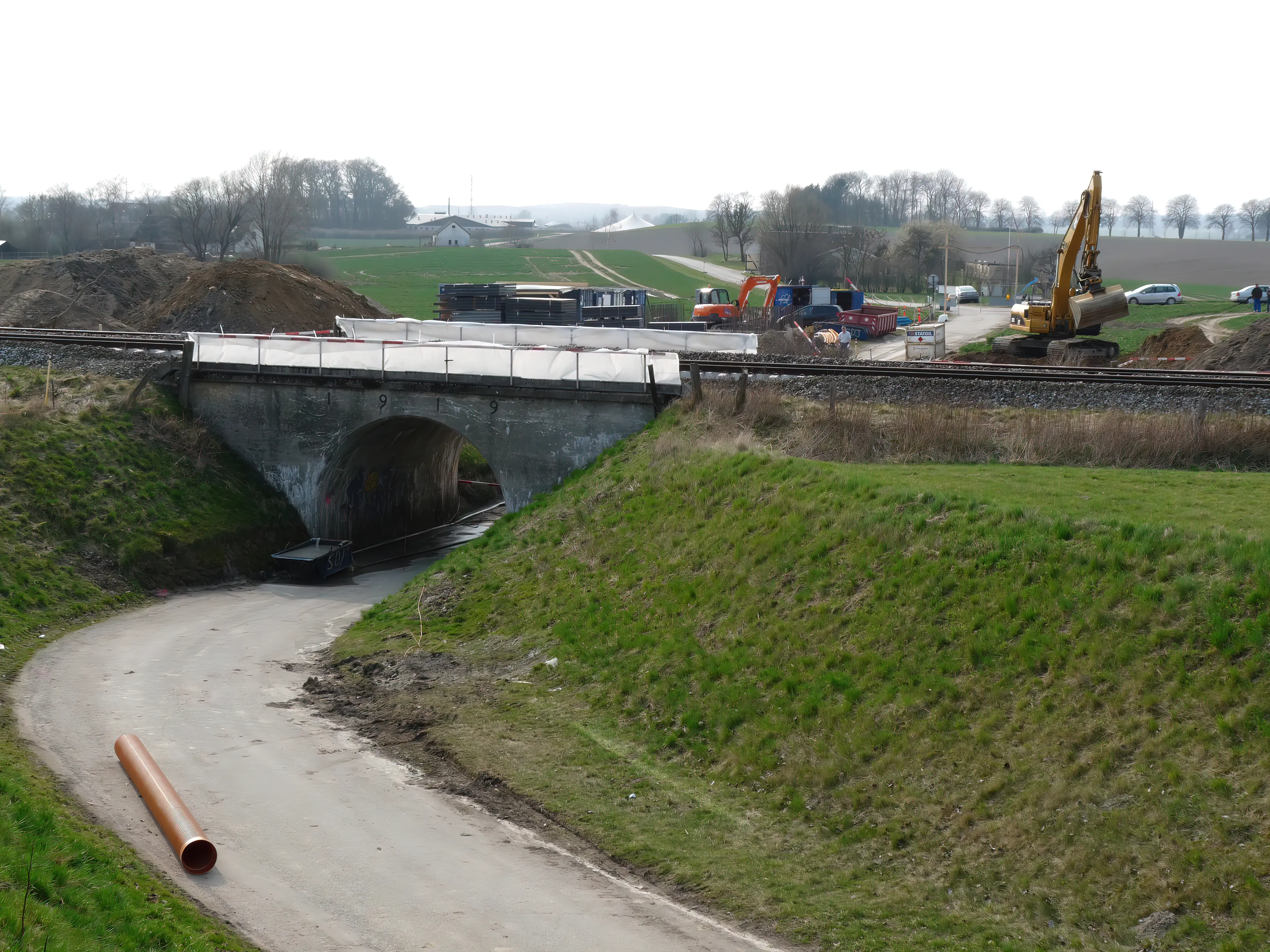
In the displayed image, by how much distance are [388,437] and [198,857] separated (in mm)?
22557

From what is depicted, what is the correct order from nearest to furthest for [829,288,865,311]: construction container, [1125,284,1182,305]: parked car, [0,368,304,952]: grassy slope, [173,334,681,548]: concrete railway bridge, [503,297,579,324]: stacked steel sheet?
[0,368,304,952]: grassy slope, [173,334,681,548]: concrete railway bridge, [503,297,579,324]: stacked steel sheet, [829,288,865,311]: construction container, [1125,284,1182,305]: parked car

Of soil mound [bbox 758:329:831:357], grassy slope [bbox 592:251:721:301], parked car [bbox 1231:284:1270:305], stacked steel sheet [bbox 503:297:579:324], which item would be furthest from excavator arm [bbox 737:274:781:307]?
parked car [bbox 1231:284:1270:305]

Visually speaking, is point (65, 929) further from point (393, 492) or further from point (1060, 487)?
point (393, 492)

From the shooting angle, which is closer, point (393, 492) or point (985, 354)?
point (393, 492)

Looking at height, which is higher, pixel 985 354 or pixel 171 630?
pixel 985 354

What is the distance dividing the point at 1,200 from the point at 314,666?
186 m

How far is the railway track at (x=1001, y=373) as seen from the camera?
26.1 meters

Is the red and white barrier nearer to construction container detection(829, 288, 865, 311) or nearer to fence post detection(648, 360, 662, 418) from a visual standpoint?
fence post detection(648, 360, 662, 418)

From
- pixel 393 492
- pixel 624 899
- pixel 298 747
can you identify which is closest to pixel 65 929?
pixel 624 899

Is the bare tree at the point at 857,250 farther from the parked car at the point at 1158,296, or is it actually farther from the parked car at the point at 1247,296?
the parked car at the point at 1247,296

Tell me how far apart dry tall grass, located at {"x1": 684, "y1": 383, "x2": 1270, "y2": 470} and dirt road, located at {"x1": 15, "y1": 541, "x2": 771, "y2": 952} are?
37.9ft

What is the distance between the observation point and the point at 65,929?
31.7 ft

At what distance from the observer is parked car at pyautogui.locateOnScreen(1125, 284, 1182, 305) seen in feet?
221

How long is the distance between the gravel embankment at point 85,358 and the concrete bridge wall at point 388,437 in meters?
1.88
